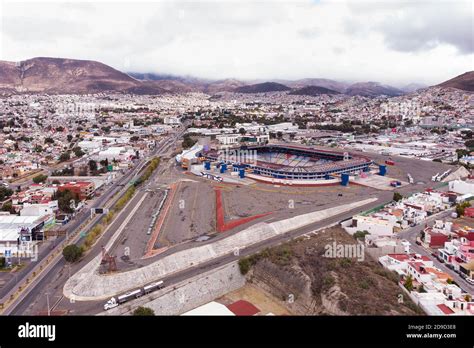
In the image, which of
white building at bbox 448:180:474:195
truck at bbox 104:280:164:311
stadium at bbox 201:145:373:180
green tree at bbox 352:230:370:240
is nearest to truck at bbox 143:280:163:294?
truck at bbox 104:280:164:311

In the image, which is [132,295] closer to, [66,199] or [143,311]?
[143,311]

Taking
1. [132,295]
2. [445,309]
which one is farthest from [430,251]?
[132,295]

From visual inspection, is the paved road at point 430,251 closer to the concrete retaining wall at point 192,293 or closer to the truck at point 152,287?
the concrete retaining wall at point 192,293

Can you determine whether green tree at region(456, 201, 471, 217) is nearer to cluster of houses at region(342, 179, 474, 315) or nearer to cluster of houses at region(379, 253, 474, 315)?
cluster of houses at region(342, 179, 474, 315)

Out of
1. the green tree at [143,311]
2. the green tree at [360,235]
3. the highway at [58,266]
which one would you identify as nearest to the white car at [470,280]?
the green tree at [360,235]

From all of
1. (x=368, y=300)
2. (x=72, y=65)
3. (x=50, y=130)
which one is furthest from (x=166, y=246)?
(x=72, y=65)

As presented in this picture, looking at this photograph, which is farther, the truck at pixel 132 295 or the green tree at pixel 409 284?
the green tree at pixel 409 284
